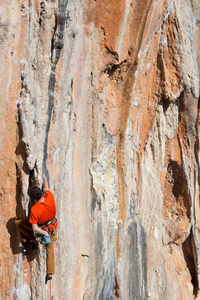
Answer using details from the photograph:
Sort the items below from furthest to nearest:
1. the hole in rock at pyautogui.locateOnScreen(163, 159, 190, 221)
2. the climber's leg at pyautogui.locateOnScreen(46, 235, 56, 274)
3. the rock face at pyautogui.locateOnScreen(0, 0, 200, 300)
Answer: the hole in rock at pyautogui.locateOnScreen(163, 159, 190, 221) → the climber's leg at pyautogui.locateOnScreen(46, 235, 56, 274) → the rock face at pyautogui.locateOnScreen(0, 0, 200, 300)

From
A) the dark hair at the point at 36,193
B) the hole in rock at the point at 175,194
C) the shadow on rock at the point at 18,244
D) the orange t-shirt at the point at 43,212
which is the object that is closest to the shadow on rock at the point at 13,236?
the shadow on rock at the point at 18,244

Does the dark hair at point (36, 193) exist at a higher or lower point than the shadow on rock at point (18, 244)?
higher

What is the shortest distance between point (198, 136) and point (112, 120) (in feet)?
9.63

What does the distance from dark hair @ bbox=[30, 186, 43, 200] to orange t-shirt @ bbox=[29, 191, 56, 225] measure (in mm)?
94

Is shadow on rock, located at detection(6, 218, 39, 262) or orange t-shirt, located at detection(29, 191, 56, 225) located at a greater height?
orange t-shirt, located at detection(29, 191, 56, 225)

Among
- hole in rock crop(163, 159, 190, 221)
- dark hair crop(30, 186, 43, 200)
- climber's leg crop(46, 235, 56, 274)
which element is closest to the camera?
dark hair crop(30, 186, 43, 200)

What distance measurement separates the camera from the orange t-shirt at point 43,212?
3740 mm

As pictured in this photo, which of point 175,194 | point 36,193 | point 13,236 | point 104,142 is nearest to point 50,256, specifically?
point 13,236

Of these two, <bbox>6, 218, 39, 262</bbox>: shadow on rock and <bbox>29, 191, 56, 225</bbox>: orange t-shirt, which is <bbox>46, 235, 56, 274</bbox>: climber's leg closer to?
<bbox>6, 218, 39, 262</bbox>: shadow on rock

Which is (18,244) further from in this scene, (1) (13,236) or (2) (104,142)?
(2) (104,142)

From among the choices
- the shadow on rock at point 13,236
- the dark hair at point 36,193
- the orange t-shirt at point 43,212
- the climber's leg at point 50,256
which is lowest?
the climber's leg at point 50,256

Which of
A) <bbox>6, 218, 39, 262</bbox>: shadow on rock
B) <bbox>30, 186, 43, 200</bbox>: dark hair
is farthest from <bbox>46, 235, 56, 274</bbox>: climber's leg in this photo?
<bbox>30, 186, 43, 200</bbox>: dark hair

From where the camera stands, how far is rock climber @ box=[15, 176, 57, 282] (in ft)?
12.3

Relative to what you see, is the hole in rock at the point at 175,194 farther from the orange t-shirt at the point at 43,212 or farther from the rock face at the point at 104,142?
the orange t-shirt at the point at 43,212
